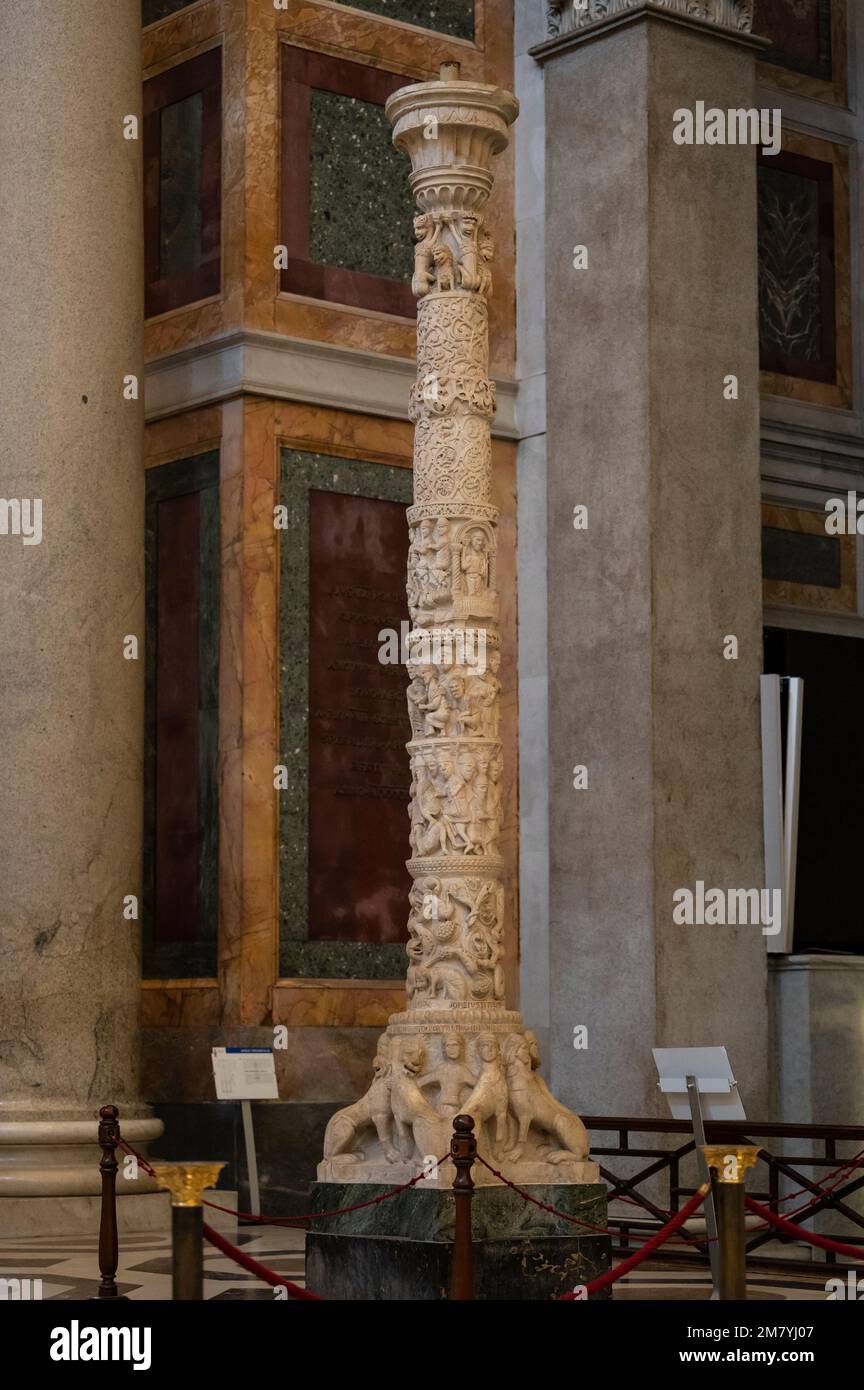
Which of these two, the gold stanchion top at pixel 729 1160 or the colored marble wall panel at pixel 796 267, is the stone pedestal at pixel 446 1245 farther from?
the colored marble wall panel at pixel 796 267

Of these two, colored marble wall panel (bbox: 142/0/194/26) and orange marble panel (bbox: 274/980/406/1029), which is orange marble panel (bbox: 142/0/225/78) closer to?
colored marble wall panel (bbox: 142/0/194/26)

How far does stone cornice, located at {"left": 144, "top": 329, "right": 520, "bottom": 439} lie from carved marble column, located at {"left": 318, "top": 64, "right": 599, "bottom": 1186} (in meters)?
3.65

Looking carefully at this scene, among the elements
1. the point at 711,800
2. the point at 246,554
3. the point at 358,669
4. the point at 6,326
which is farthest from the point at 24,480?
the point at 711,800

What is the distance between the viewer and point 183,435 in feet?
48.3

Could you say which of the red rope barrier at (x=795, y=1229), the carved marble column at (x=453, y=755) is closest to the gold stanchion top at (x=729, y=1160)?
the red rope barrier at (x=795, y=1229)

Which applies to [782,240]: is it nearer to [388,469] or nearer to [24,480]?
[388,469]

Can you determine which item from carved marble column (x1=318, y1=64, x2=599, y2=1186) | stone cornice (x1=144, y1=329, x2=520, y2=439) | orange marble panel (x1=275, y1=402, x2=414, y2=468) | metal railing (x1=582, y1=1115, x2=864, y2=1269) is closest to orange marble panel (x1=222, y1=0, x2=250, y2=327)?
stone cornice (x1=144, y1=329, x2=520, y2=439)

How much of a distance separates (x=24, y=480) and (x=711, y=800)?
473 centimetres

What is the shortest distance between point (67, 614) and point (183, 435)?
2.55 metres

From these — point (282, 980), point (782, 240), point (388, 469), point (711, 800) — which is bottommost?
point (282, 980)

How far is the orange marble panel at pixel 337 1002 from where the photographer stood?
1391 cm
